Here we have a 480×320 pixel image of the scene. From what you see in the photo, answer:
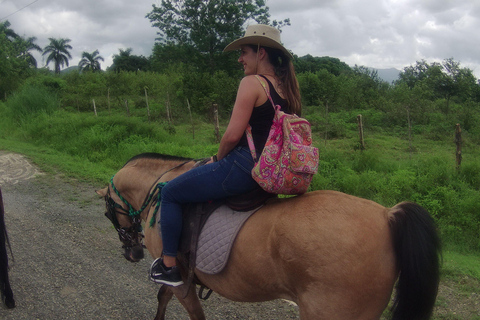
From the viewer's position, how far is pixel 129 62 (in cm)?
4216

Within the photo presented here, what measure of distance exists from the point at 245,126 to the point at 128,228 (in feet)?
5.63

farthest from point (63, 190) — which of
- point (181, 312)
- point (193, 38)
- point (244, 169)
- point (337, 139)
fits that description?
point (193, 38)

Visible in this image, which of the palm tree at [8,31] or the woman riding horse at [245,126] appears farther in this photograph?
the palm tree at [8,31]

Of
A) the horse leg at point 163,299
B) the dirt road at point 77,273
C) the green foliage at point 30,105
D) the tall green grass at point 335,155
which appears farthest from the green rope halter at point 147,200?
the green foliage at point 30,105

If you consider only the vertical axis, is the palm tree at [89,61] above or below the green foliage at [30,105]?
above

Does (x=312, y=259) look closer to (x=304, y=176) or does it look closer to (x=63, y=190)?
(x=304, y=176)

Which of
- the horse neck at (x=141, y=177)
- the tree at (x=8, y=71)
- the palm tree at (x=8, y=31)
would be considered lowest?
the horse neck at (x=141, y=177)

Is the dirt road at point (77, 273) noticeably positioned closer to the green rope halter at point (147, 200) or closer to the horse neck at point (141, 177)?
the green rope halter at point (147, 200)

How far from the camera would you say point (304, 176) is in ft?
6.96

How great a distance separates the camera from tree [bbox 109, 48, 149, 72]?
41.7m

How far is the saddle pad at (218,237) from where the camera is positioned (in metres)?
2.34

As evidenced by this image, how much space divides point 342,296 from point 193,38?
27.7 meters

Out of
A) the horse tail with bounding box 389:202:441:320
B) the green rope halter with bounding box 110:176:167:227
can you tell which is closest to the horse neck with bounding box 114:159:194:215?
the green rope halter with bounding box 110:176:167:227

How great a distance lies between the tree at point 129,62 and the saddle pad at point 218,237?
137ft
